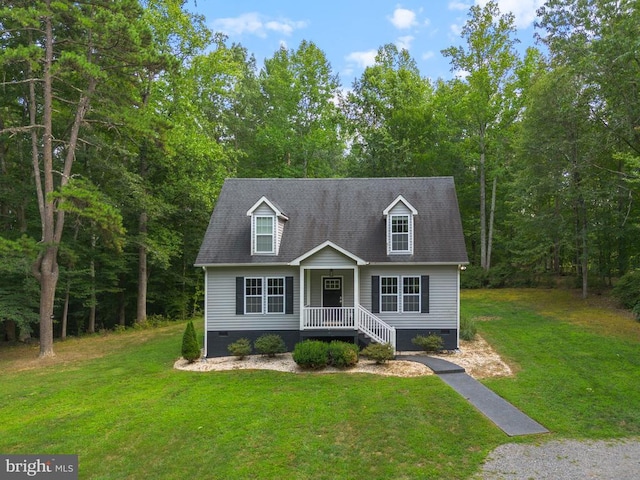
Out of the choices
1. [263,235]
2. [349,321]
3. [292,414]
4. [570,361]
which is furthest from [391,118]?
[292,414]

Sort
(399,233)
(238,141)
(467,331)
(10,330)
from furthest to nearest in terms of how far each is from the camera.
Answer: (238,141) < (10,330) < (467,331) < (399,233)

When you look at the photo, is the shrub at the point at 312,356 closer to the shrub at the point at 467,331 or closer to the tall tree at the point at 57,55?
the shrub at the point at 467,331

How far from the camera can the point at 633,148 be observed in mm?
19234

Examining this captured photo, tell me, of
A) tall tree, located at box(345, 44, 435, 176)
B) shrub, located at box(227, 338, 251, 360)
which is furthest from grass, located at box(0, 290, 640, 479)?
tall tree, located at box(345, 44, 435, 176)

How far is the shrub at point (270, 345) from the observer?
14.4 m

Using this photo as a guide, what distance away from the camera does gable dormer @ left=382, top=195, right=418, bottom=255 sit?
15344 millimetres

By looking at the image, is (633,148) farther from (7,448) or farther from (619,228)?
(7,448)

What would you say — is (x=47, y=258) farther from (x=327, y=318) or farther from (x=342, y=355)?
(x=342, y=355)

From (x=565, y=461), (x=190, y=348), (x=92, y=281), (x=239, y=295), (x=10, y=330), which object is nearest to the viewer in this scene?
(x=565, y=461)

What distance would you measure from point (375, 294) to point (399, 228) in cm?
276

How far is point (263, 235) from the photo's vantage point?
50.7 ft

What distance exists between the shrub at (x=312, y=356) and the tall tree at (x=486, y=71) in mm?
21506

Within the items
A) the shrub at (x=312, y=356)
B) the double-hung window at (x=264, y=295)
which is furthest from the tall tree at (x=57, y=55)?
the shrub at (x=312, y=356)

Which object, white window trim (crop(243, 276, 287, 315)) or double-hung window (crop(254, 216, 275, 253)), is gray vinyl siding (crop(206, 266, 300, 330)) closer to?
white window trim (crop(243, 276, 287, 315))
